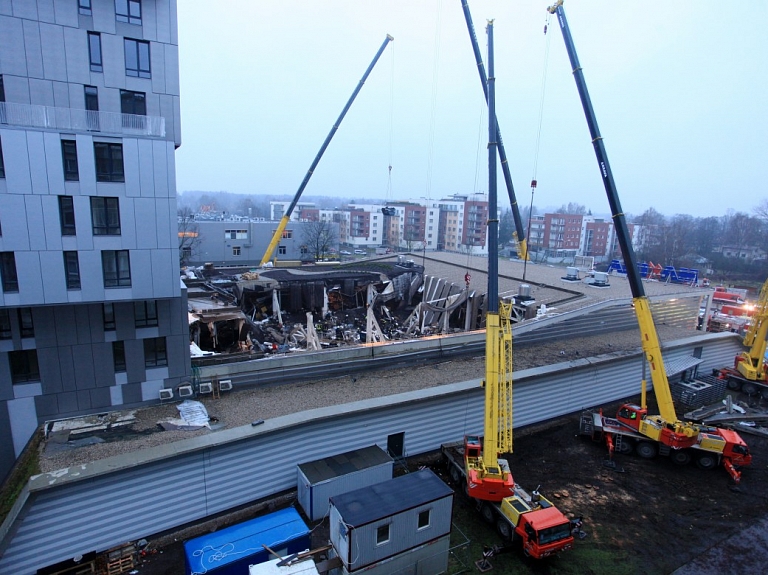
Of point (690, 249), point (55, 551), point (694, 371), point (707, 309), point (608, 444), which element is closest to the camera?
point (55, 551)

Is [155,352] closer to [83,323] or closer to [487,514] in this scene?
[83,323]

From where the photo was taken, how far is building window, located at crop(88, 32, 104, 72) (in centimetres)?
1120

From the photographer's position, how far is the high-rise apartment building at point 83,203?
10.3 meters

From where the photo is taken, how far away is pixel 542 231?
8675 cm

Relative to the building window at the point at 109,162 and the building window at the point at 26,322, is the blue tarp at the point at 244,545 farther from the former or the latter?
the building window at the point at 109,162

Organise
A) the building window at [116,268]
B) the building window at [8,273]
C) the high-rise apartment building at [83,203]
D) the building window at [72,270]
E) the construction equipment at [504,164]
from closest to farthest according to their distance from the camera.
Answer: the building window at [8,273], the high-rise apartment building at [83,203], the building window at [72,270], the building window at [116,268], the construction equipment at [504,164]

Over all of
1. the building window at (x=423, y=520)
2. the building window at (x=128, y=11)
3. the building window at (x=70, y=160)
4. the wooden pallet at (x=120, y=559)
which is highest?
the building window at (x=128, y=11)

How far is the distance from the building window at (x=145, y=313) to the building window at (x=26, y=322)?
2367mm

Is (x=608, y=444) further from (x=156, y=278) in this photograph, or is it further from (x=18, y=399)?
(x=18, y=399)

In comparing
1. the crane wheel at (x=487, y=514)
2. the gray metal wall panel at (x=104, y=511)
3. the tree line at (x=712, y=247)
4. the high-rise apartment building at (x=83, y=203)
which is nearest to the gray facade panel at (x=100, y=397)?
the high-rise apartment building at (x=83, y=203)

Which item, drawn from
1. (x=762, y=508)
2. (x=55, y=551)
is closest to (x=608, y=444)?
(x=762, y=508)

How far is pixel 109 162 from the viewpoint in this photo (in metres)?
11.0

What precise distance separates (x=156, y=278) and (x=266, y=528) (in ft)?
23.3

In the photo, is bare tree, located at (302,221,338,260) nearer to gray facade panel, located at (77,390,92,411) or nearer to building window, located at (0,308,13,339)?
gray facade panel, located at (77,390,92,411)
